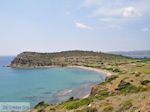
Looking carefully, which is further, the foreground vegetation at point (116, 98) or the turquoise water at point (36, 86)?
the turquoise water at point (36, 86)

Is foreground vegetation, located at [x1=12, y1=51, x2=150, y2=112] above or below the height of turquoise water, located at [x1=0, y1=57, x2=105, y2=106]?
above

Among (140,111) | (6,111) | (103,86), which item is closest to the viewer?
(140,111)

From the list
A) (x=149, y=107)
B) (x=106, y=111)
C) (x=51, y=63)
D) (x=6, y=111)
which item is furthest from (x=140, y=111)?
(x=51, y=63)

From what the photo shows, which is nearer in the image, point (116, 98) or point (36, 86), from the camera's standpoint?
point (116, 98)

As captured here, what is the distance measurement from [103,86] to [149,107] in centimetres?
1975

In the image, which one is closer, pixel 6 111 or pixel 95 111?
pixel 95 111

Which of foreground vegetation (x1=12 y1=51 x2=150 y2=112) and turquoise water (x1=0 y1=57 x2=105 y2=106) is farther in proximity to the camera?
turquoise water (x1=0 y1=57 x2=105 y2=106)

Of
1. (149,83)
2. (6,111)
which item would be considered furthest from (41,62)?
(149,83)

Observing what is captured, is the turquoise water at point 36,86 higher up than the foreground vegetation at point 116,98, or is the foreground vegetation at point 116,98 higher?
the foreground vegetation at point 116,98

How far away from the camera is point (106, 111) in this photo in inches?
462

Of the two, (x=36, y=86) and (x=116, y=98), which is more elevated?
(x=116, y=98)

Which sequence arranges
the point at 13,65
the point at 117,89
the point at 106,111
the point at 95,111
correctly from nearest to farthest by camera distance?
the point at 106,111 → the point at 95,111 → the point at 117,89 → the point at 13,65

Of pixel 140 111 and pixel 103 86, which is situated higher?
pixel 140 111

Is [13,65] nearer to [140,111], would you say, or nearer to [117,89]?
[117,89]
